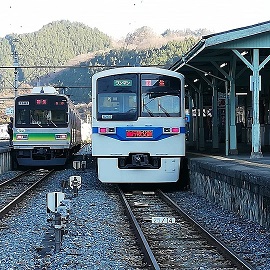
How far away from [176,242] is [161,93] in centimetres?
648

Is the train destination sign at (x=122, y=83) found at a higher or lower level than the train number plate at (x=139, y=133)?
higher

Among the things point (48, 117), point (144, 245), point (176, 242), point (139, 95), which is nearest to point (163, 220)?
point (176, 242)

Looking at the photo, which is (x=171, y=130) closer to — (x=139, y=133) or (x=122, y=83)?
(x=139, y=133)

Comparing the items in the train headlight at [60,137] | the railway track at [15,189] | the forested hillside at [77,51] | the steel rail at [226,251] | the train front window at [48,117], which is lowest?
the railway track at [15,189]

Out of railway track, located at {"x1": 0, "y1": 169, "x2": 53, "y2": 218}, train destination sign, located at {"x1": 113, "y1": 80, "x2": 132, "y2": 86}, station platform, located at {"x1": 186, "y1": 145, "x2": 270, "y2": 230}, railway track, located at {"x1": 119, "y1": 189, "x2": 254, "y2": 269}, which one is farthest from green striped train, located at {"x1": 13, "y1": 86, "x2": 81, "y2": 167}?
railway track, located at {"x1": 119, "y1": 189, "x2": 254, "y2": 269}

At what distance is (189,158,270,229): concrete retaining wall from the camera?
29.3 ft

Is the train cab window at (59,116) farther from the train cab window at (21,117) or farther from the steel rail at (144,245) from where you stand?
the steel rail at (144,245)

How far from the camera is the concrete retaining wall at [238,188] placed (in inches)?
352

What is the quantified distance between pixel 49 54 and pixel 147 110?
439 ft

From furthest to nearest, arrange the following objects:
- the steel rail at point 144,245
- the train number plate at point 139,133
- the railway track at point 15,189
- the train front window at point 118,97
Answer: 1. the train front window at point 118,97
2. the train number plate at point 139,133
3. the railway track at point 15,189
4. the steel rail at point 144,245

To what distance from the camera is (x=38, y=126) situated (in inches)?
A: 819

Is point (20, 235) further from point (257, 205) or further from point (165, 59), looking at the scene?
point (165, 59)

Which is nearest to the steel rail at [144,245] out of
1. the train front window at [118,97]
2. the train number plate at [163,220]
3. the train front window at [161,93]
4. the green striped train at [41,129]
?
the train number plate at [163,220]

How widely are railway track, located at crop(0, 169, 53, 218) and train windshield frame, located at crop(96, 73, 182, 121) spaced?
2.56m
